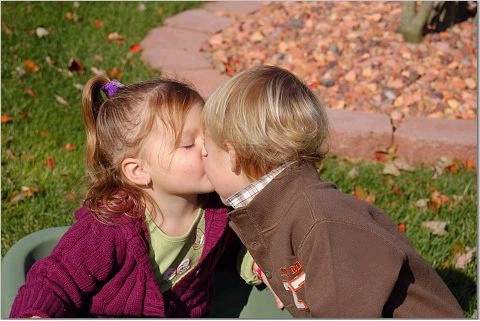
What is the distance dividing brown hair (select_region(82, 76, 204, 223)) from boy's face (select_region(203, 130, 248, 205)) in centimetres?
14

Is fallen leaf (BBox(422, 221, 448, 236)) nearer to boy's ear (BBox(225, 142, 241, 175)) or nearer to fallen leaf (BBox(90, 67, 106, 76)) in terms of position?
boy's ear (BBox(225, 142, 241, 175))

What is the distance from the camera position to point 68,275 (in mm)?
2303

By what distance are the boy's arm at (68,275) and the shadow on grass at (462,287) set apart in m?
1.57

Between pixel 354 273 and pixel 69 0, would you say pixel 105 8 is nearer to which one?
pixel 69 0

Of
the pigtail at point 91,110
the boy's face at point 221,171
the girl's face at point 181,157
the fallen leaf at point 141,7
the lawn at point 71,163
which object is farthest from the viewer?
the fallen leaf at point 141,7

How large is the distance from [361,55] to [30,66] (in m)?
2.13

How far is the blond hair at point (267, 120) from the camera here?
2.21m

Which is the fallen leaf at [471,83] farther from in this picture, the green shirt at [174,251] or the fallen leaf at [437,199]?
the green shirt at [174,251]

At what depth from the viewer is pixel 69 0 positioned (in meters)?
6.02

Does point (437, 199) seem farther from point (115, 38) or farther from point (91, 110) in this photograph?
point (115, 38)

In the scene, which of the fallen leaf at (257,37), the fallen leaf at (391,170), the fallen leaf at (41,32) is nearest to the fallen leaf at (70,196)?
the fallen leaf at (391,170)

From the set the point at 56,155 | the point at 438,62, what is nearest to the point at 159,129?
the point at 56,155

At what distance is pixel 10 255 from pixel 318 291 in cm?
120

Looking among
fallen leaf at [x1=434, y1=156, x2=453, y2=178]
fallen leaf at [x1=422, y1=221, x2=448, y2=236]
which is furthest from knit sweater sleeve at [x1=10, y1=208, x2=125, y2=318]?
fallen leaf at [x1=434, y1=156, x2=453, y2=178]
